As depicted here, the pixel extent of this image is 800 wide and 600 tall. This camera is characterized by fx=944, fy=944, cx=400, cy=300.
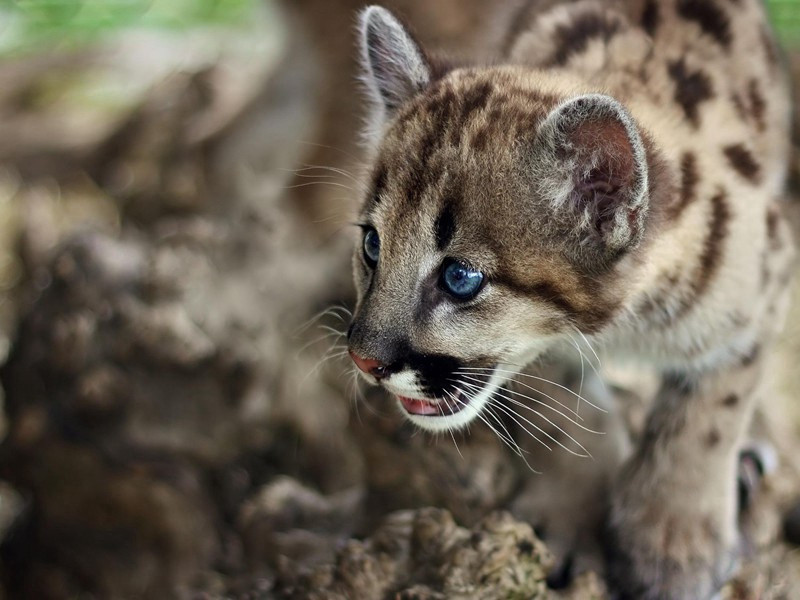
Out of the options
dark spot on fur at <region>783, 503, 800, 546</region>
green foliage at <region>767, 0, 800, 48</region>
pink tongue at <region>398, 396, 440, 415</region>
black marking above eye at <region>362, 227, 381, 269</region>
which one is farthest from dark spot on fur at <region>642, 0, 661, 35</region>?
green foliage at <region>767, 0, 800, 48</region>

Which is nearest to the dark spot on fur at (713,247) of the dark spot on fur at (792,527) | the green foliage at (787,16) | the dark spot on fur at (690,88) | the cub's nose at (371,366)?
the dark spot on fur at (690,88)

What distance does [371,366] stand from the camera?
2.37m

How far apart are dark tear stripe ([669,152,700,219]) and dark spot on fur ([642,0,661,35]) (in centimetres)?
56

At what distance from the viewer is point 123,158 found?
6316mm

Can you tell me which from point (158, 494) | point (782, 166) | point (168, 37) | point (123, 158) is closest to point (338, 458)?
point (158, 494)

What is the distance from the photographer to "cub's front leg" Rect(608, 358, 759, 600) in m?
2.90

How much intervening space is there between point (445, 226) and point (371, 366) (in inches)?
15.6

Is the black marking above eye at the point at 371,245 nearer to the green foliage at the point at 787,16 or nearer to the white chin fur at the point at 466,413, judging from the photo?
the white chin fur at the point at 466,413

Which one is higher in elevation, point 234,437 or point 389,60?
point 389,60

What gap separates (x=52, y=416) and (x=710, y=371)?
2.43 m

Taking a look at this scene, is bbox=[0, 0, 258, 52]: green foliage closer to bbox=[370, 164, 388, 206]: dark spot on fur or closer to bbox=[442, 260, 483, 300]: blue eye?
bbox=[370, 164, 388, 206]: dark spot on fur

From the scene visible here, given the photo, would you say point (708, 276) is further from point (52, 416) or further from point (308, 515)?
point (52, 416)

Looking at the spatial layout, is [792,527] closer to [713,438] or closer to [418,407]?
[713,438]

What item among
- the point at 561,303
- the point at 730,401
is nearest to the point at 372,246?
the point at 561,303
